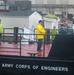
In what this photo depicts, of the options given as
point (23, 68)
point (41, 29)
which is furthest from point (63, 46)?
point (41, 29)

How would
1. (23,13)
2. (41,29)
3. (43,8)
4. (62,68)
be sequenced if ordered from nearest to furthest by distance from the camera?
(62,68), (41,29), (23,13), (43,8)

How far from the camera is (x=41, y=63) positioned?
19.4ft

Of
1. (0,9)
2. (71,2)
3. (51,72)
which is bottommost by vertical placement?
(51,72)

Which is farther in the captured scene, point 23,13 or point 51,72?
point 23,13

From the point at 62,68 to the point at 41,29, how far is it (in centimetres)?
316

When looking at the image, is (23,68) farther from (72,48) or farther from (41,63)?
(72,48)

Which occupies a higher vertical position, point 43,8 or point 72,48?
point 43,8

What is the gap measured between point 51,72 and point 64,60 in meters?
0.38

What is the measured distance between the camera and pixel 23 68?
19.5ft

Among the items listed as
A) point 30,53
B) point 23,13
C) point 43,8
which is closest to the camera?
point 30,53

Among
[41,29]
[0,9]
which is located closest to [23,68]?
[0,9]

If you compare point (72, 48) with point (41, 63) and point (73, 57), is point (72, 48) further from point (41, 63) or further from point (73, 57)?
point (41, 63)

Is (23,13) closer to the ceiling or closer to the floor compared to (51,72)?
closer to the ceiling

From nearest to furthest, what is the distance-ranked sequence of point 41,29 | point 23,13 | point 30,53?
point 30,53, point 41,29, point 23,13
